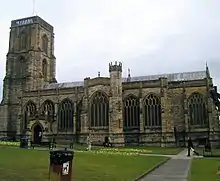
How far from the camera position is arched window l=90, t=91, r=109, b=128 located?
2036 inches

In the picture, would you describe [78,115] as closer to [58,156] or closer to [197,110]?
[197,110]

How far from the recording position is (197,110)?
49875mm

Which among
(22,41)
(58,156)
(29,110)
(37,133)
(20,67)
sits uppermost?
(22,41)

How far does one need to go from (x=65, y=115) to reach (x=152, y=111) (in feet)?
51.9

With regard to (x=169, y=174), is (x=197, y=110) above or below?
above

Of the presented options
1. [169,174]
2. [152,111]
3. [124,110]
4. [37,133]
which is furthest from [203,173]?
[37,133]

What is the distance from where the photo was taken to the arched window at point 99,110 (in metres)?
51.7

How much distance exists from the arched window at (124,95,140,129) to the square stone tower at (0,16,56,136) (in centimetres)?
2126

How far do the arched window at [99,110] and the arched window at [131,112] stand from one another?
309cm

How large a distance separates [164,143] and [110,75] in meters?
13.3

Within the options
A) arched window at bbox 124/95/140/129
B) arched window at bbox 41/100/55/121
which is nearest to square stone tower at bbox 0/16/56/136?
arched window at bbox 41/100/55/121

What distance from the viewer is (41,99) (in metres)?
59.5

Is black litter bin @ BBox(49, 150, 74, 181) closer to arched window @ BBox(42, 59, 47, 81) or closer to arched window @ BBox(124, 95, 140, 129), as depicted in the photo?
arched window @ BBox(124, 95, 140, 129)

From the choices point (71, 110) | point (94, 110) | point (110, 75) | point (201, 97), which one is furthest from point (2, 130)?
point (201, 97)
